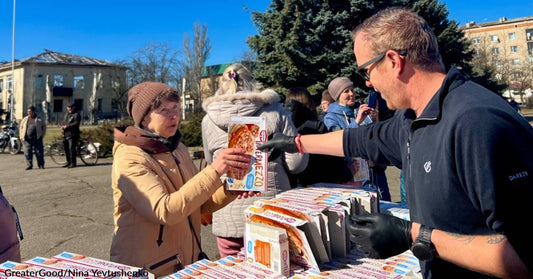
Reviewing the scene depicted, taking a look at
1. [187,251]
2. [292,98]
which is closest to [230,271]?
[187,251]

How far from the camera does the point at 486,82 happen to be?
18672 millimetres

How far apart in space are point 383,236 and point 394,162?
2.19ft

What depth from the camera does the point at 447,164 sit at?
1.22 m

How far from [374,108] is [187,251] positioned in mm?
2583

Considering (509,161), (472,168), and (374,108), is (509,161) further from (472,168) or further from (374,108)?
(374,108)

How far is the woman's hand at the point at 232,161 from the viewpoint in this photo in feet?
6.52

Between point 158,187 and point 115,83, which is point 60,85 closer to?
point 115,83

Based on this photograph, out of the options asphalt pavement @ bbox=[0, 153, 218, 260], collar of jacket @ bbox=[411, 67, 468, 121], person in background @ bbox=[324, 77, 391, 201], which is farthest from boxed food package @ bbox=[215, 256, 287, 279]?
asphalt pavement @ bbox=[0, 153, 218, 260]

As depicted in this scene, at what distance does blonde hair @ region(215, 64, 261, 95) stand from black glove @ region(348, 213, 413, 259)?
1.61m

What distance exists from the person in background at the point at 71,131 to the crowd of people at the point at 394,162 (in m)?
9.76

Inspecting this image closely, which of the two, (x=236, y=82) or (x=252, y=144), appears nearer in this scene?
(x=252, y=144)

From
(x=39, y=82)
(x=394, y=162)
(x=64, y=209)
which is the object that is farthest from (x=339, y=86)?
(x=39, y=82)

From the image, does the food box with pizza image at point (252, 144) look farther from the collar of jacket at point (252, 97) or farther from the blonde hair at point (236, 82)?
the blonde hair at point (236, 82)

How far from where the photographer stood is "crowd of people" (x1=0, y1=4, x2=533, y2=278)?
1111 mm
